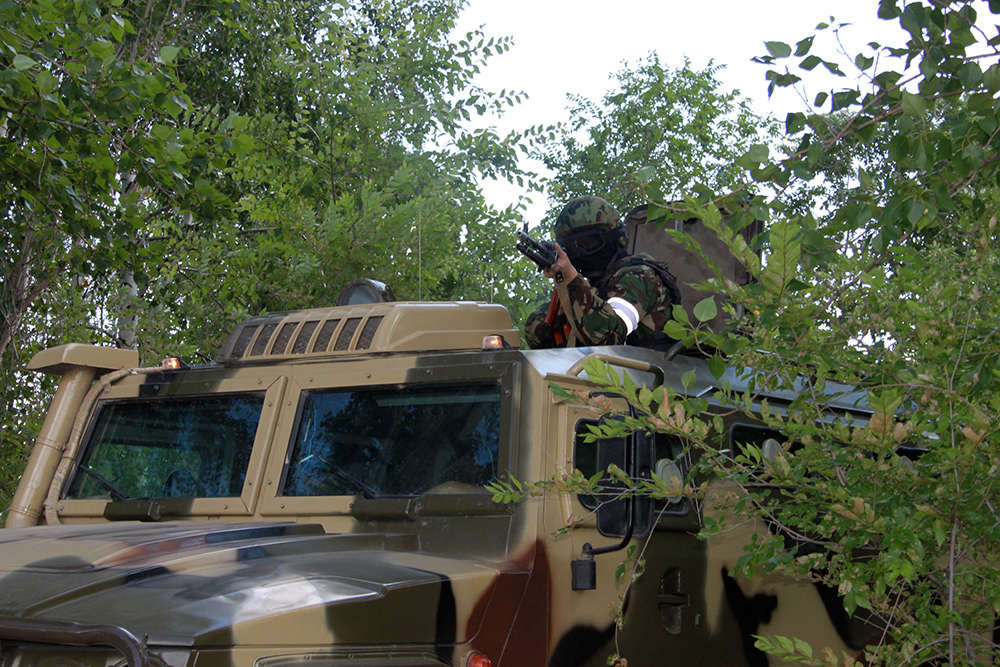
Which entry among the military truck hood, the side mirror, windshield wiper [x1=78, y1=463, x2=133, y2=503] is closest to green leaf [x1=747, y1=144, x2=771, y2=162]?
the side mirror

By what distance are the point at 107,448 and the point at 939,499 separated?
3231mm

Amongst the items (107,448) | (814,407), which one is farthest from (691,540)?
(107,448)

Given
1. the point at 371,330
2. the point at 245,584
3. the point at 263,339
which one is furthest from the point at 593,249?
the point at 245,584

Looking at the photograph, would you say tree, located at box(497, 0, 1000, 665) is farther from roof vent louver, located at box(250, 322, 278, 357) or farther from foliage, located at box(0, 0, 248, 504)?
foliage, located at box(0, 0, 248, 504)

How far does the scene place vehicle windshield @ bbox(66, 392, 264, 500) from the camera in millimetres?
3775

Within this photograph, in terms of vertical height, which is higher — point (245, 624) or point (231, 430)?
point (231, 430)

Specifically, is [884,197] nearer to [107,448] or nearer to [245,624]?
[245,624]

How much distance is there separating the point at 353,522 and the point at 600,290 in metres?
1.82

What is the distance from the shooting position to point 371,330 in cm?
389

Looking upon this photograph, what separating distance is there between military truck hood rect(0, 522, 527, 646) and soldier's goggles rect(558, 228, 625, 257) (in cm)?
204

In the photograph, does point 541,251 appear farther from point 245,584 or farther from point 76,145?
point 76,145

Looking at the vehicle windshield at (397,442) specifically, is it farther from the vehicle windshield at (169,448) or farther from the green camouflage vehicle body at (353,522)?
the vehicle windshield at (169,448)

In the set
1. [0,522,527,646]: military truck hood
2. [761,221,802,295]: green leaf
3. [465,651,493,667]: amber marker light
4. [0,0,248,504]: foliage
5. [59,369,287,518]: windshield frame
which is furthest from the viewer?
[0,0,248,504]: foliage

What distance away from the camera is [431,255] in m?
8.19
